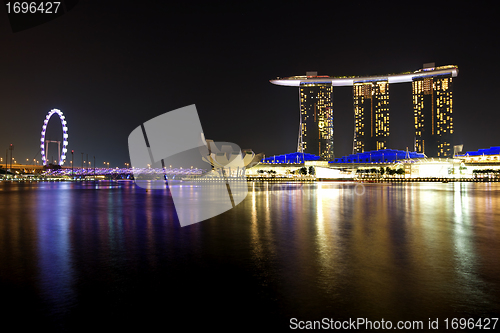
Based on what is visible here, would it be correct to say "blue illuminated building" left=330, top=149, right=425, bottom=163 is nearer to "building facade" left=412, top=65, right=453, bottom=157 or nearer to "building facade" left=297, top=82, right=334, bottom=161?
"building facade" left=412, top=65, right=453, bottom=157

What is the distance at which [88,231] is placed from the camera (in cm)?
1089

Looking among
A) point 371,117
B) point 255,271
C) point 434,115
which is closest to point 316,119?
point 371,117

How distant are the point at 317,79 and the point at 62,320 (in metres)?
193

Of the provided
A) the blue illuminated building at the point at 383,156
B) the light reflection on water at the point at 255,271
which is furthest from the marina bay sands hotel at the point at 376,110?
the light reflection on water at the point at 255,271

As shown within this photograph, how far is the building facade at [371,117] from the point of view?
7052 inches

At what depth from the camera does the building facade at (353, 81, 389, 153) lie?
179 m

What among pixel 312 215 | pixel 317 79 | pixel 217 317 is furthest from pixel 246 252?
pixel 317 79

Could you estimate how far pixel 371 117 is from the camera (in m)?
181

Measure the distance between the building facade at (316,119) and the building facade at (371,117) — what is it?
14.3m

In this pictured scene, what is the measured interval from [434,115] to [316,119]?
52946 mm

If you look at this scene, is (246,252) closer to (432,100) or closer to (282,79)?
(432,100)

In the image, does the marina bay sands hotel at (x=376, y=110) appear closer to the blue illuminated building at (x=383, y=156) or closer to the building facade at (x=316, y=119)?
the building facade at (x=316, y=119)

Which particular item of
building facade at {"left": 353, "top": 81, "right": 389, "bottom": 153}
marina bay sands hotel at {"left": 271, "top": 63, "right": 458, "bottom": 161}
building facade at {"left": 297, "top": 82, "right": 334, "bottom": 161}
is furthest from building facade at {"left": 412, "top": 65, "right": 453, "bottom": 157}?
building facade at {"left": 297, "top": 82, "right": 334, "bottom": 161}

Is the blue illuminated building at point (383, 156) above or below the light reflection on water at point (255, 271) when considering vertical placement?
above
